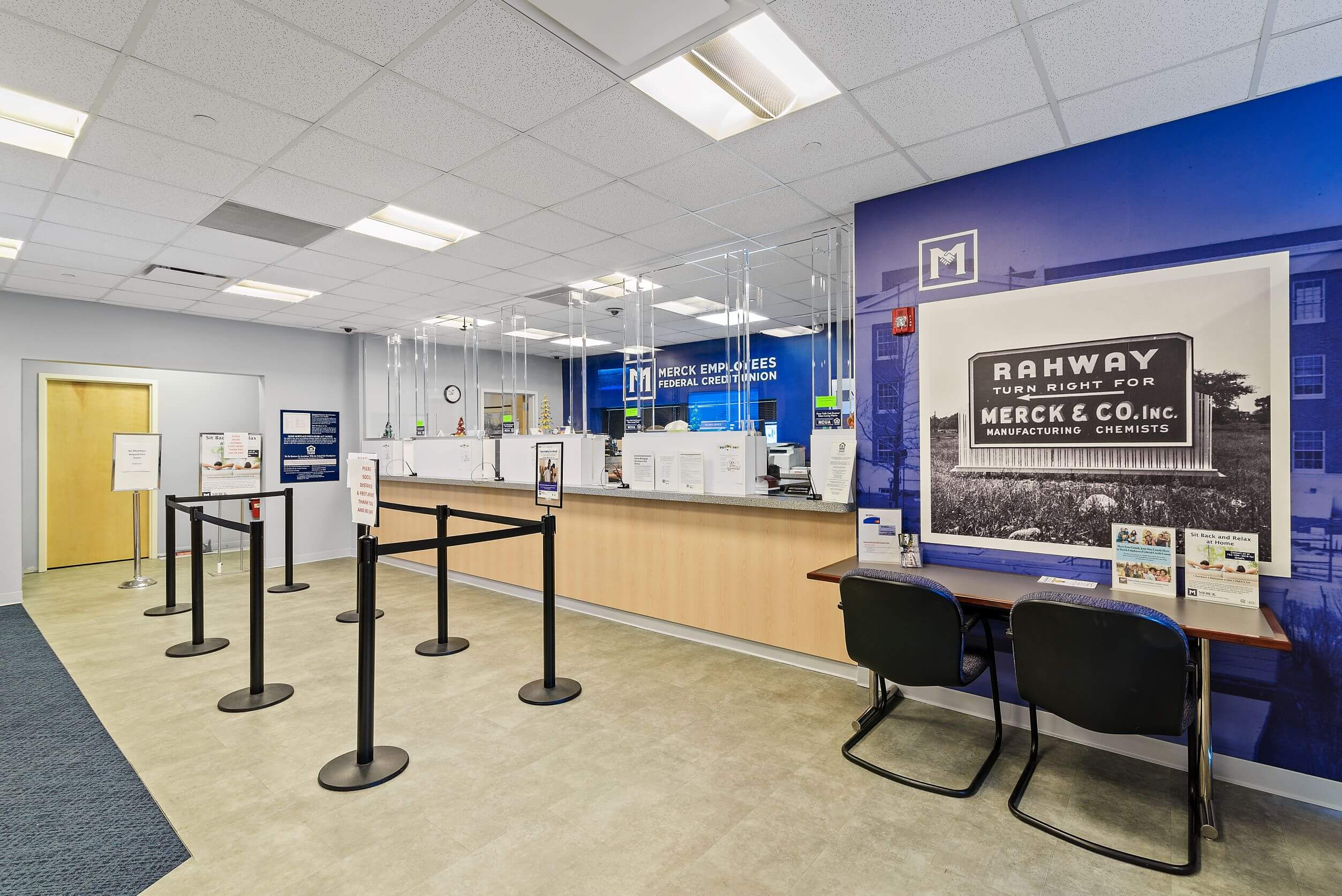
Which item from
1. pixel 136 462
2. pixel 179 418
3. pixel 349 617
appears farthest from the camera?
pixel 179 418

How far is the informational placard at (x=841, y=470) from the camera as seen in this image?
364 centimetres

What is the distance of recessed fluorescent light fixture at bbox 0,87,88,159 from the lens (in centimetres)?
276

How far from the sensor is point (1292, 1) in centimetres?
204

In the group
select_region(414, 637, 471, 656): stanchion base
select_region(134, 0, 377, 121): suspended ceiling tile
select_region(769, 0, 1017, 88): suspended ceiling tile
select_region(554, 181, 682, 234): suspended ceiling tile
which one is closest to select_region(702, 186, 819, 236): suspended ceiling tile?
select_region(554, 181, 682, 234): suspended ceiling tile

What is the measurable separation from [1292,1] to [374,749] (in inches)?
180

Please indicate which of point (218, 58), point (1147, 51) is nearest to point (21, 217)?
point (218, 58)

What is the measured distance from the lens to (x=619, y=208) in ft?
12.7

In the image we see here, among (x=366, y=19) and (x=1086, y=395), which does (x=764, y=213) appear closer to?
(x=1086, y=395)

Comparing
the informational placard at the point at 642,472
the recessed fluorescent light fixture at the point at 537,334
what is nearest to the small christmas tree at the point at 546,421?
the informational placard at the point at 642,472

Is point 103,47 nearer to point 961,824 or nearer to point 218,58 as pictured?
point 218,58

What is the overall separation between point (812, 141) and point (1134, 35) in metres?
1.25

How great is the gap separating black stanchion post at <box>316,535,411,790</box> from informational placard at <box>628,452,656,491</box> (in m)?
2.23

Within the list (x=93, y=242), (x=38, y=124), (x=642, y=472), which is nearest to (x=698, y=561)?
(x=642, y=472)

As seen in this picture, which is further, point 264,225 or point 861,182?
point 264,225
